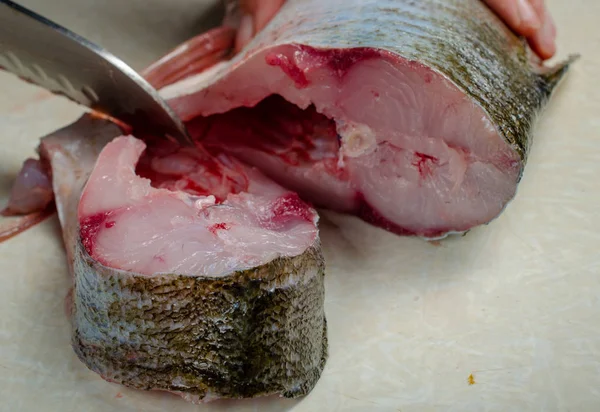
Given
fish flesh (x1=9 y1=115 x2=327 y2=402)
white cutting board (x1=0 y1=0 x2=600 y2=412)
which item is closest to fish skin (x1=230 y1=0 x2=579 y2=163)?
white cutting board (x1=0 y1=0 x2=600 y2=412)

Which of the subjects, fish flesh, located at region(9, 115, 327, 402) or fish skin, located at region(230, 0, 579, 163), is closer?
fish flesh, located at region(9, 115, 327, 402)

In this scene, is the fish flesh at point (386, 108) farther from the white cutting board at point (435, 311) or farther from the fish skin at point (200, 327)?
the fish skin at point (200, 327)

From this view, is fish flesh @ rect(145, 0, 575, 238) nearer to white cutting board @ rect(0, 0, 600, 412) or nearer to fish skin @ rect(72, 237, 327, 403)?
white cutting board @ rect(0, 0, 600, 412)

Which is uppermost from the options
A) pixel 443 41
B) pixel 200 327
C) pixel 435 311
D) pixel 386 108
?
pixel 443 41

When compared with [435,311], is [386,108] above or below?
above

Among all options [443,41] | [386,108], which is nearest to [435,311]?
[386,108]

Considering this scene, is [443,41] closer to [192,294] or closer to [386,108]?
[386,108]

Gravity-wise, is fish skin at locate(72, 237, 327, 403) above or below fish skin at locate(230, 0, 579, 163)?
below
